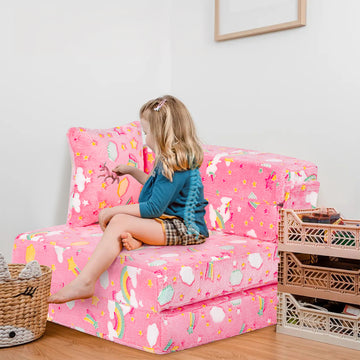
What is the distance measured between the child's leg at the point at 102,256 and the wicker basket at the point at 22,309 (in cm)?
5

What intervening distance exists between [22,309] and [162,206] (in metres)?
0.57

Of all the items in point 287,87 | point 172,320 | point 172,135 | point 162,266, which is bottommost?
point 172,320

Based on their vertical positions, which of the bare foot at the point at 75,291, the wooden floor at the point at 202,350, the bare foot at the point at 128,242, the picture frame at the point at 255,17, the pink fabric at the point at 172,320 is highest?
the picture frame at the point at 255,17

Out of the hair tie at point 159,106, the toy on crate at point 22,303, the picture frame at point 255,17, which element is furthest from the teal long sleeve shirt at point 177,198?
the picture frame at point 255,17

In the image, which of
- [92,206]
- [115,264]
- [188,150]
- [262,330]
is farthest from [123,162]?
[262,330]

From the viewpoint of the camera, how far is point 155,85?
3.16m

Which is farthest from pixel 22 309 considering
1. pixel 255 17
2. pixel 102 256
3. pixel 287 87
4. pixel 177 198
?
pixel 255 17

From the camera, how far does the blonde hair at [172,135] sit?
211cm

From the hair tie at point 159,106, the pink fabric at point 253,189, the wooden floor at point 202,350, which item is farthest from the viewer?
the pink fabric at point 253,189

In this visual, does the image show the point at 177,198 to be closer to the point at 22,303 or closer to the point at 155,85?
the point at 22,303

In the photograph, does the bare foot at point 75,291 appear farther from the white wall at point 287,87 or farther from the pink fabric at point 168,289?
the white wall at point 287,87

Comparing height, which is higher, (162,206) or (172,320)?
(162,206)

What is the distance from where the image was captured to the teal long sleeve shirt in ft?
6.81

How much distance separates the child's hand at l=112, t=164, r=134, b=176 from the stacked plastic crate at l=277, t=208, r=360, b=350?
0.64m
